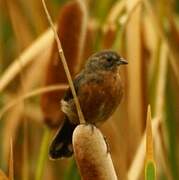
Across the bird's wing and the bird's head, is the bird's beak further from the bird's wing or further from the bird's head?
the bird's wing

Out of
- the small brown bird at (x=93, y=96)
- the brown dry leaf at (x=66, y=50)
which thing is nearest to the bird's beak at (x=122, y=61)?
the small brown bird at (x=93, y=96)

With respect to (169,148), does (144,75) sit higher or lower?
higher

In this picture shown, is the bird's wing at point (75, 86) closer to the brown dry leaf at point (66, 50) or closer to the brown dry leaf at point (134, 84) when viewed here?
the brown dry leaf at point (66, 50)

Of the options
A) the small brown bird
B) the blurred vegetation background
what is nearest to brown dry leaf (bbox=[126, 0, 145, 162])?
the blurred vegetation background

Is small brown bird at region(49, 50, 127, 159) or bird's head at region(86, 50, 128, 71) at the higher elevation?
bird's head at region(86, 50, 128, 71)

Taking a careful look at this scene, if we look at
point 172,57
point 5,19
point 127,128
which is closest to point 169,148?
point 127,128

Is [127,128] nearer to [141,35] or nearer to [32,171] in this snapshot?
[141,35]

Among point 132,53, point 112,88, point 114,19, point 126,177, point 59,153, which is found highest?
point 114,19
